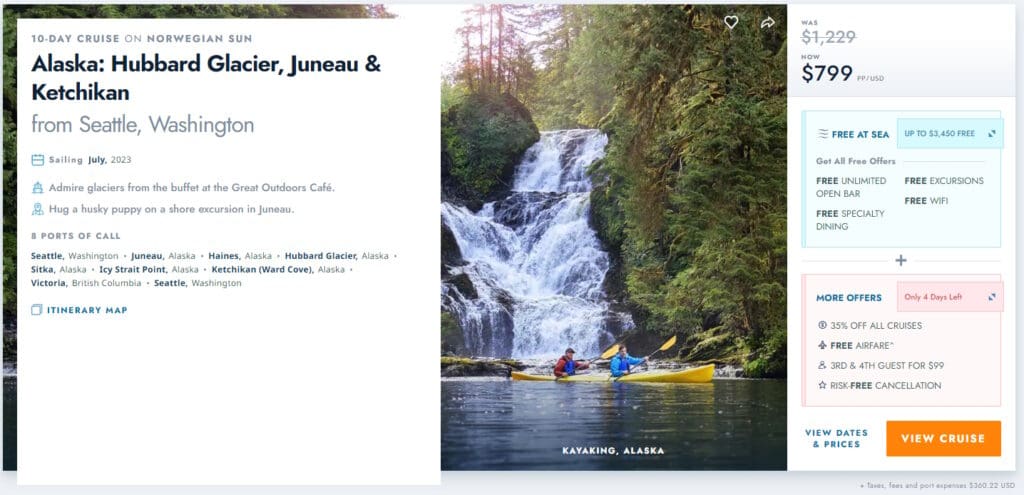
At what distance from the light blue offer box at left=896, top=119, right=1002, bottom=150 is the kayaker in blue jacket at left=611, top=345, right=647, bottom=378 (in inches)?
140

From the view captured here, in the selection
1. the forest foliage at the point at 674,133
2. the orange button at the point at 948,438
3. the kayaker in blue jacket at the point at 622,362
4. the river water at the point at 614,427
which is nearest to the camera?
the orange button at the point at 948,438

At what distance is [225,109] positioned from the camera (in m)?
7.75

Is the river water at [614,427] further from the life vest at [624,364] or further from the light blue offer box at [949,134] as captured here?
the light blue offer box at [949,134]

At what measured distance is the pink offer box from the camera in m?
7.75

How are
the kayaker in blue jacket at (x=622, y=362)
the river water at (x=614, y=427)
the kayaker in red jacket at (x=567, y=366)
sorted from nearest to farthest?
the river water at (x=614, y=427) → the kayaker in blue jacket at (x=622, y=362) → the kayaker in red jacket at (x=567, y=366)

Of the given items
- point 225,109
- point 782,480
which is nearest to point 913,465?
point 782,480

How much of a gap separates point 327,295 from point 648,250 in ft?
13.0

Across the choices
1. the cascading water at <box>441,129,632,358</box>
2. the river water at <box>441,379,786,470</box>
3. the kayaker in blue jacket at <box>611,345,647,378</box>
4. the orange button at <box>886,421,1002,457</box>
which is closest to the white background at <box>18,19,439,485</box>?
the river water at <box>441,379,786,470</box>

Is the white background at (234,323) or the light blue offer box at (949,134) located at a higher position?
the light blue offer box at (949,134)

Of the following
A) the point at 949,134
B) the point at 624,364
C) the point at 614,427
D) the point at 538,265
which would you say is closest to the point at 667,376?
the point at 624,364

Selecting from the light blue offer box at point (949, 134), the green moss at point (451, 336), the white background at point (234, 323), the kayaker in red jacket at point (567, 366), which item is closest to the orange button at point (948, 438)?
the light blue offer box at point (949, 134)

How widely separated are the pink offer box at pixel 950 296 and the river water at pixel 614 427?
4.69 feet

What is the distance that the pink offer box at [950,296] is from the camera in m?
→ 7.75

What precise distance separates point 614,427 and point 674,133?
135 inches
